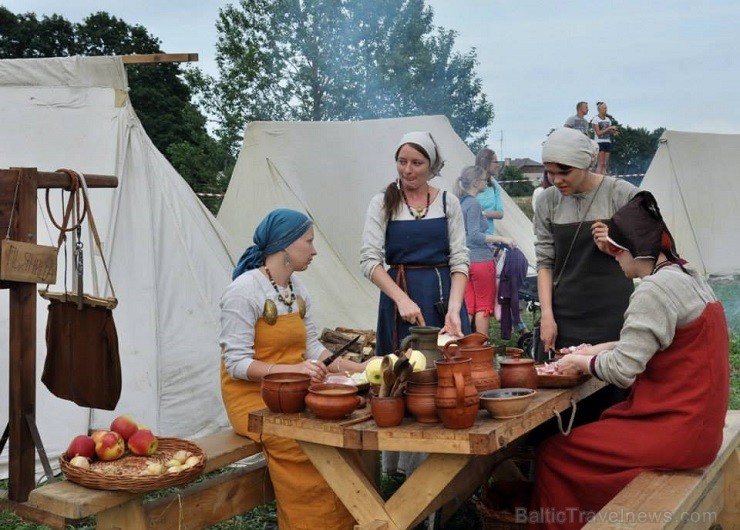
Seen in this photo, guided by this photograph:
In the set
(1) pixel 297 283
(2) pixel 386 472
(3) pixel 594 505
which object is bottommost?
(2) pixel 386 472

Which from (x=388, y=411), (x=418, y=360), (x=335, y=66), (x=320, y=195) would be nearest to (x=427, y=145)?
(x=418, y=360)

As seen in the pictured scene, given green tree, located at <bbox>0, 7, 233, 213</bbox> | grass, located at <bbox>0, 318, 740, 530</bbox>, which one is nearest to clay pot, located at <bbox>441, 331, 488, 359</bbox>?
grass, located at <bbox>0, 318, 740, 530</bbox>

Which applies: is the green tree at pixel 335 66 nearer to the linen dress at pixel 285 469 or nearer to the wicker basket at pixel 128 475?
the linen dress at pixel 285 469

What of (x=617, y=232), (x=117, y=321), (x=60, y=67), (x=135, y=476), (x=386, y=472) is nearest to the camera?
(x=135, y=476)

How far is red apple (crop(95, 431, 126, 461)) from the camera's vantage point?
2.63m

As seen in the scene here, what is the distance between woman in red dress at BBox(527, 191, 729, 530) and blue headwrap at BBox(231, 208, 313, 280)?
116cm

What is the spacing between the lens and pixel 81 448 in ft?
8.61

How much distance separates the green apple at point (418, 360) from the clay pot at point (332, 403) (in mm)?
224

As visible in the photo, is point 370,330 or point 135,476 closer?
point 135,476

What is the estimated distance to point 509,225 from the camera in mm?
10242

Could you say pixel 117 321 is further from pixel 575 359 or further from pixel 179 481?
pixel 575 359

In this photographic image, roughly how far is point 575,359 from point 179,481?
1.42 metres

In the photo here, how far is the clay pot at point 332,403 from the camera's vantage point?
8.16 feet

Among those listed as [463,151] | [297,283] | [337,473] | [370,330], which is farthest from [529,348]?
[337,473]
